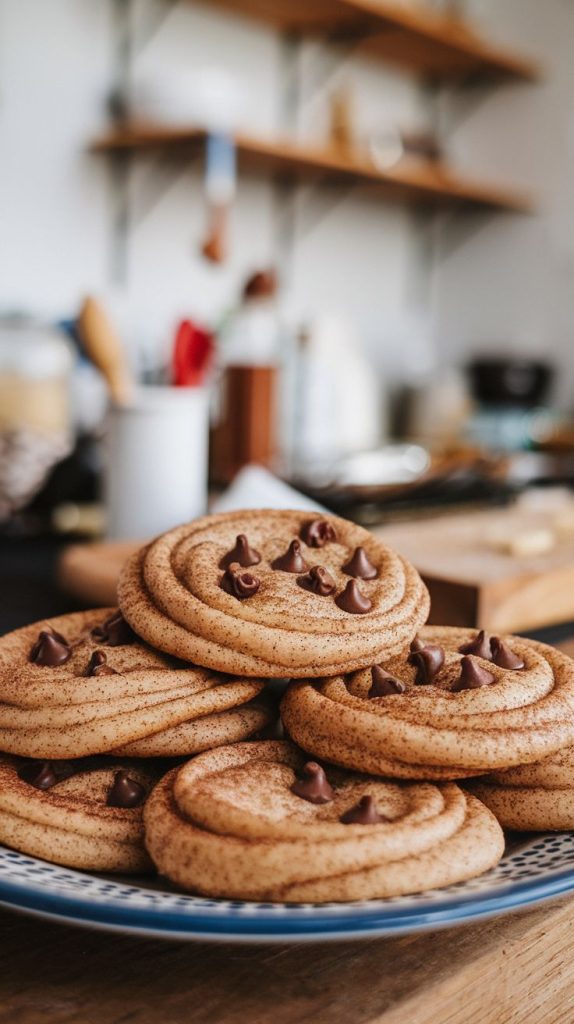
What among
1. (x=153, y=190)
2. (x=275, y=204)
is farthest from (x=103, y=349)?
(x=275, y=204)

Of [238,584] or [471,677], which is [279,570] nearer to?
[238,584]

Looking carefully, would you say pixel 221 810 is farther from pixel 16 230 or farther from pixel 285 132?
pixel 285 132

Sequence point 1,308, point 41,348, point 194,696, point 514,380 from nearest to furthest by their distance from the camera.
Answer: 1. point 194,696
2. point 41,348
3. point 1,308
4. point 514,380

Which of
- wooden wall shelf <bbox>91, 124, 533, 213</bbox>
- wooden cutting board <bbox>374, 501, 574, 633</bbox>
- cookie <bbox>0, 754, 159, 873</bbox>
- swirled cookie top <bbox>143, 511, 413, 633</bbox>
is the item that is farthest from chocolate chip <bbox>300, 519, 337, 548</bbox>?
wooden wall shelf <bbox>91, 124, 533, 213</bbox>

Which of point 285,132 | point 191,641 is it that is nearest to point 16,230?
point 285,132

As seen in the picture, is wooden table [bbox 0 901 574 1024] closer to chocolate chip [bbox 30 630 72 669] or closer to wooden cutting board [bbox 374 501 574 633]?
chocolate chip [bbox 30 630 72 669]

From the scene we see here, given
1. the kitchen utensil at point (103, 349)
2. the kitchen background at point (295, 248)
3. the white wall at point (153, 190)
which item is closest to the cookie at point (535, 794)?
the kitchen background at point (295, 248)
